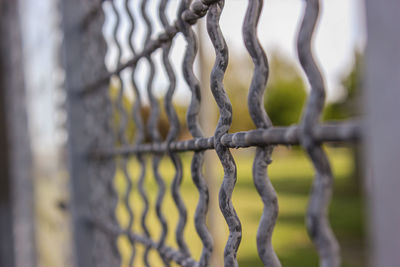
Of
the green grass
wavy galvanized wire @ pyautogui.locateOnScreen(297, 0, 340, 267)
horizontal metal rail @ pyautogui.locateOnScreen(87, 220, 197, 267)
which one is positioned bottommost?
the green grass

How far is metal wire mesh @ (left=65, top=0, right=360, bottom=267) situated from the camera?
47 cm

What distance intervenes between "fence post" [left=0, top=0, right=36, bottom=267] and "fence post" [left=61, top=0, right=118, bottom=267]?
164 cm

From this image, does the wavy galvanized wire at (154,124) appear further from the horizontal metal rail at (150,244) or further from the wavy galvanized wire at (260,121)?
the wavy galvanized wire at (260,121)

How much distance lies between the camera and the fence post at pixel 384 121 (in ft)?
1.28

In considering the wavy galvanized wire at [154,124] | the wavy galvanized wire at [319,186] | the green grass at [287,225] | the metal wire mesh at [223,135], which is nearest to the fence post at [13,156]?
the green grass at [287,225]

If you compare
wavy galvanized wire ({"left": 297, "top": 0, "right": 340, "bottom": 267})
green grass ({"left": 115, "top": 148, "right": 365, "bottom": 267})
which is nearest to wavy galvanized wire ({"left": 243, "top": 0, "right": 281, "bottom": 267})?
wavy galvanized wire ({"left": 297, "top": 0, "right": 340, "bottom": 267})

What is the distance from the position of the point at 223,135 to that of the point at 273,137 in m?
0.13

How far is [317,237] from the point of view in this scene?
47cm

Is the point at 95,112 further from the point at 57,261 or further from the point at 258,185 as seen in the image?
the point at 57,261

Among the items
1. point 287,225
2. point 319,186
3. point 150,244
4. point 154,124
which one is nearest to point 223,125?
point 319,186

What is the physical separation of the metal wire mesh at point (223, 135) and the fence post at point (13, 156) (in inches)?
86.4

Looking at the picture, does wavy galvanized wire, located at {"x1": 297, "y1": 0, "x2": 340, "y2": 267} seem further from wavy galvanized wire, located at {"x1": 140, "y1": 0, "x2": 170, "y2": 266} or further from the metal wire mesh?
wavy galvanized wire, located at {"x1": 140, "y1": 0, "x2": 170, "y2": 266}

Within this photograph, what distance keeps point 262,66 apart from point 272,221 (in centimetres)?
20

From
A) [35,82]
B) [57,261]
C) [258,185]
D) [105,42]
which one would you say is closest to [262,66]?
[258,185]
